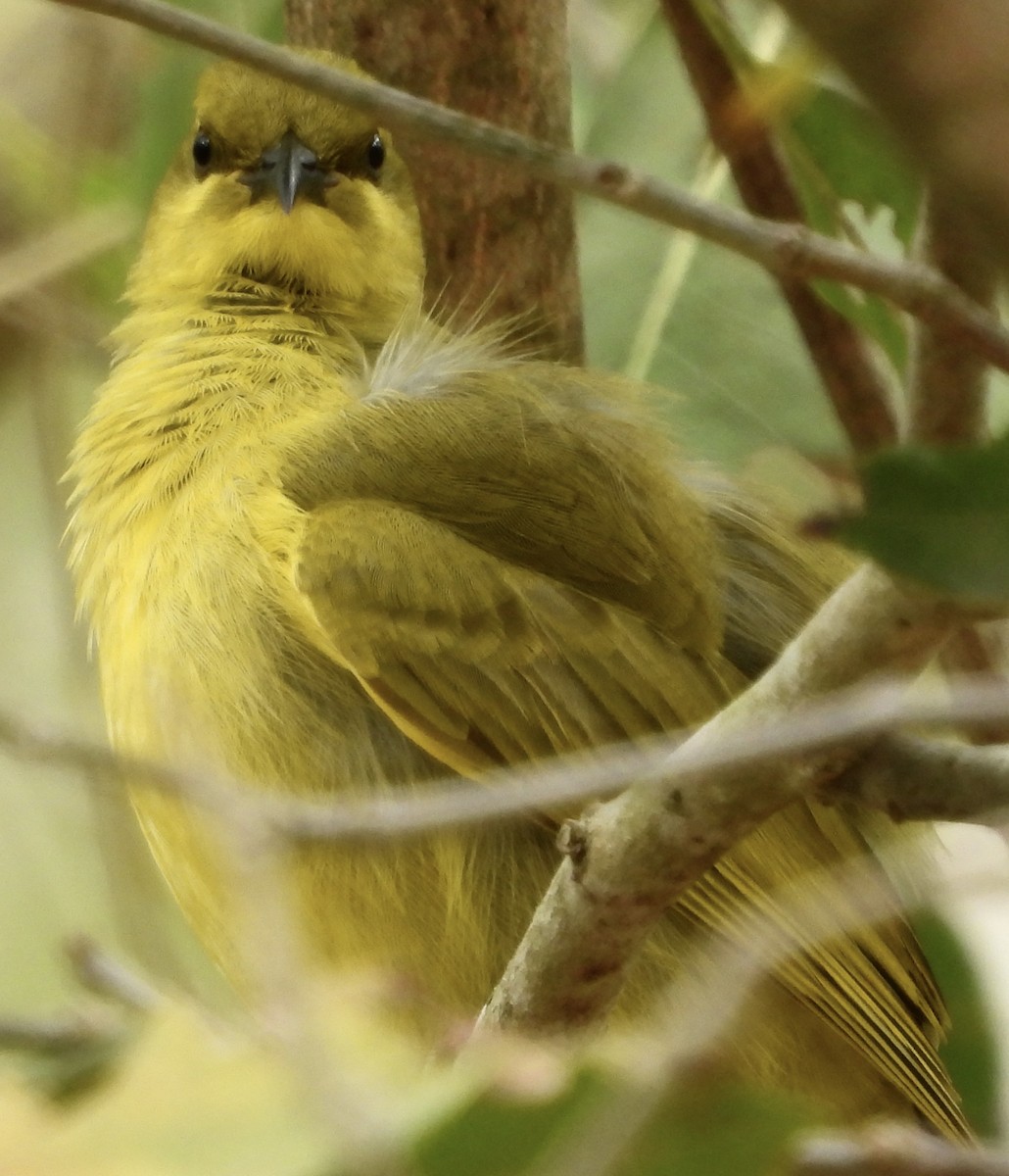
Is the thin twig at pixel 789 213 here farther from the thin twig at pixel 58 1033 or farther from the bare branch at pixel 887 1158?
the bare branch at pixel 887 1158

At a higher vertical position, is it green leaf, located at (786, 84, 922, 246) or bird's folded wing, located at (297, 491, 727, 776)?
green leaf, located at (786, 84, 922, 246)

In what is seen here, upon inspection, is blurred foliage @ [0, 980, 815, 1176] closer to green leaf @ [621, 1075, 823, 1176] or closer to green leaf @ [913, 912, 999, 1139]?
green leaf @ [621, 1075, 823, 1176]

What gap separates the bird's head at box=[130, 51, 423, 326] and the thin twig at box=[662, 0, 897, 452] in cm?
60

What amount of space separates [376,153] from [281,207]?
1.01 ft

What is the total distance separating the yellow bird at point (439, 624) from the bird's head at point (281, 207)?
0.70ft

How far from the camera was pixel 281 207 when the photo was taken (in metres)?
3.07

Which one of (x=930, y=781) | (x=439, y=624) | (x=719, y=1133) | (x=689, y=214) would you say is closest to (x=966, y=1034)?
(x=439, y=624)

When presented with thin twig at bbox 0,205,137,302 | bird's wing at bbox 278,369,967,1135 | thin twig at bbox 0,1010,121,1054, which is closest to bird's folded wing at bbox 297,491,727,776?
bird's wing at bbox 278,369,967,1135

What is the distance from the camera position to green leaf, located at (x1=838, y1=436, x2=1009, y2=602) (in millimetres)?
1394

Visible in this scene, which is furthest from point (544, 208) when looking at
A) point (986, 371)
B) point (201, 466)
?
point (986, 371)

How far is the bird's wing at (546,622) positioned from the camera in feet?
7.96

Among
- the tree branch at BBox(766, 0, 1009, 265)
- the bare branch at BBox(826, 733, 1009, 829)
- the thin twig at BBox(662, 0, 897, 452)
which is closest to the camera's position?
the tree branch at BBox(766, 0, 1009, 265)

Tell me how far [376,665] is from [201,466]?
46cm

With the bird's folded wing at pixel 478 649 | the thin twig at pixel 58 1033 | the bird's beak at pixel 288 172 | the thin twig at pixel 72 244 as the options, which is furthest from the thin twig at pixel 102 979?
the thin twig at pixel 72 244
